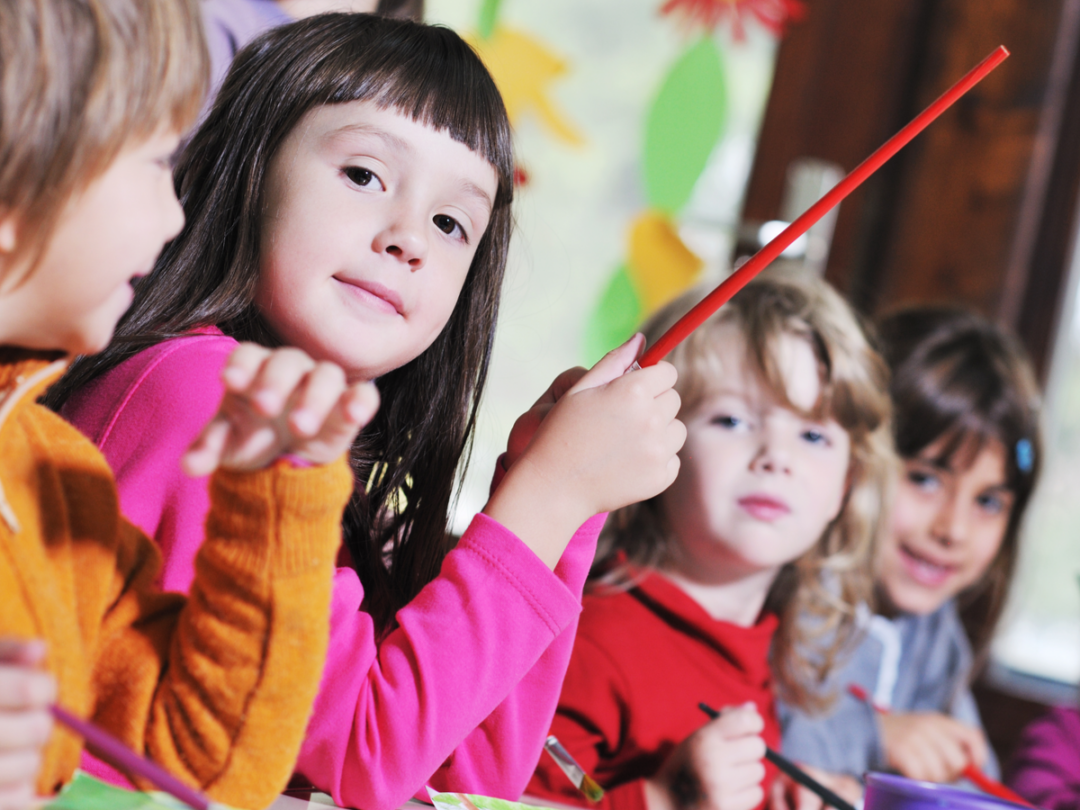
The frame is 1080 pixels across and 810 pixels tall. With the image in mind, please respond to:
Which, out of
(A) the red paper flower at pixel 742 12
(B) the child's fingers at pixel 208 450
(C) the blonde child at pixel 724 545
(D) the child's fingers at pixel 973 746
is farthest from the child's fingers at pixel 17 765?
(A) the red paper flower at pixel 742 12

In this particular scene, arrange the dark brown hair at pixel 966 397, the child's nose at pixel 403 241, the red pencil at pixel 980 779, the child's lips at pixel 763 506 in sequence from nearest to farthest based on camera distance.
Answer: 1. the child's nose at pixel 403 241
2. the child's lips at pixel 763 506
3. the red pencil at pixel 980 779
4. the dark brown hair at pixel 966 397

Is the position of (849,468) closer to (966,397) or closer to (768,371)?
(768,371)

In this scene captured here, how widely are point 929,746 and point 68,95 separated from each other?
3.50 ft

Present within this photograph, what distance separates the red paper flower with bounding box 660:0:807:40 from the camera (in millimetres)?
1923

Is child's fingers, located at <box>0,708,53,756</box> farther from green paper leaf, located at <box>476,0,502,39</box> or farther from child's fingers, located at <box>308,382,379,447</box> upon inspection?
green paper leaf, located at <box>476,0,502,39</box>

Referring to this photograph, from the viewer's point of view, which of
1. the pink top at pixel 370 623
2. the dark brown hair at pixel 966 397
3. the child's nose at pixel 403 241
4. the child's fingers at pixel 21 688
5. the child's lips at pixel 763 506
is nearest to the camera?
the child's fingers at pixel 21 688

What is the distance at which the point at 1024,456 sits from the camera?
1300mm

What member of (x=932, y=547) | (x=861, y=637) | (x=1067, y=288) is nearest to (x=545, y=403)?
(x=861, y=637)

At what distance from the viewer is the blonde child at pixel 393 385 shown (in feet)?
1.85

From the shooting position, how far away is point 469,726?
1.87 ft

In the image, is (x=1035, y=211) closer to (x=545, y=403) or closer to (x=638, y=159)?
(x=638, y=159)

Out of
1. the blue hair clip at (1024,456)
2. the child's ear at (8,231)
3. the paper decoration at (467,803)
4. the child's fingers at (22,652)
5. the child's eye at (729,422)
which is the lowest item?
the paper decoration at (467,803)

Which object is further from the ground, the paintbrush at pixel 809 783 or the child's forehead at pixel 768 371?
the child's forehead at pixel 768 371

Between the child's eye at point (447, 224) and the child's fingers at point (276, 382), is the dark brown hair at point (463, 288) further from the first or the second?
the child's fingers at point (276, 382)
